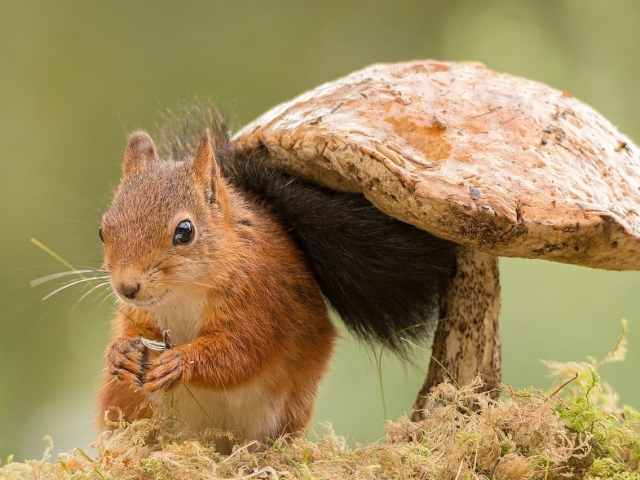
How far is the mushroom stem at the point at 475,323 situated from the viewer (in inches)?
74.7

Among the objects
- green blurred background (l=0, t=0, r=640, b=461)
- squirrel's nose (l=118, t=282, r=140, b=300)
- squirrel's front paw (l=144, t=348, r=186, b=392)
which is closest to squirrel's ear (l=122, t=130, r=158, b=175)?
squirrel's nose (l=118, t=282, r=140, b=300)

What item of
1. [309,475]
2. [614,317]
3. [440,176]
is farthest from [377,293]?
[614,317]

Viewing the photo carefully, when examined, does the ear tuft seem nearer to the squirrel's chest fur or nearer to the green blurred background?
the squirrel's chest fur

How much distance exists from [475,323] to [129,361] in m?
0.85

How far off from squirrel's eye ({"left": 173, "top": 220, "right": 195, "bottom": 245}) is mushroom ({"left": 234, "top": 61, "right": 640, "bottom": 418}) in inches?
11.6

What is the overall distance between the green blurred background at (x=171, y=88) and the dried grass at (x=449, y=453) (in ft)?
6.21

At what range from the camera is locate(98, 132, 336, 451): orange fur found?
1591 mm

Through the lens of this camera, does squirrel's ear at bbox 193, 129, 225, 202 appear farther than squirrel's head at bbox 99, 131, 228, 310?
Yes

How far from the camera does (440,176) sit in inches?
59.2

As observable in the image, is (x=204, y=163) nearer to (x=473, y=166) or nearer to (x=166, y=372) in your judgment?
(x=166, y=372)

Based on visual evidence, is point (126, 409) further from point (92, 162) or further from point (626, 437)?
point (92, 162)

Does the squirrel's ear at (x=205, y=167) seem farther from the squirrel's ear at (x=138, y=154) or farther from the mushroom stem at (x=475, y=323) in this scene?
→ the mushroom stem at (x=475, y=323)

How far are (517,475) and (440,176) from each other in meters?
0.58

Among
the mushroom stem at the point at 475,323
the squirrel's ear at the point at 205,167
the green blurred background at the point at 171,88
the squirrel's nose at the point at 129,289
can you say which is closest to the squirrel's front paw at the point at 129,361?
the squirrel's nose at the point at 129,289
